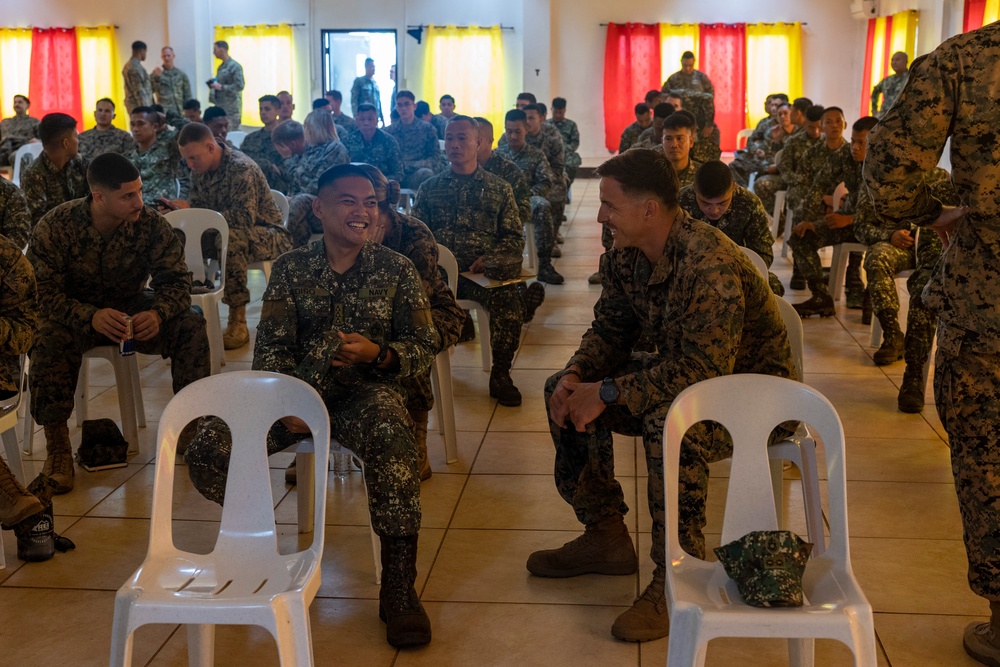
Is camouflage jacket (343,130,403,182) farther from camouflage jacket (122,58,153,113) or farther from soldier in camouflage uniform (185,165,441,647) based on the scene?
camouflage jacket (122,58,153,113)

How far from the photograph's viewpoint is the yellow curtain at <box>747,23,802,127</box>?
15.2 m

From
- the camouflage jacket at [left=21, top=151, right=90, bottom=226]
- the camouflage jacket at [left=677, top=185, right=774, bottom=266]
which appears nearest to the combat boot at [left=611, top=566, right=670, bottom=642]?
the camouflage jacket at [left=677, top=185, right=774, bottom=266]

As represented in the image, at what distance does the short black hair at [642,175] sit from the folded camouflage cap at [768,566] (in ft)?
3.17

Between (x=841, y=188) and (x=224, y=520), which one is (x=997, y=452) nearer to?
(x=224, y=520)

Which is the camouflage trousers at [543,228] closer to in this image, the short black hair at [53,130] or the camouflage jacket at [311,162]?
the camouflage jacket at [311,162]

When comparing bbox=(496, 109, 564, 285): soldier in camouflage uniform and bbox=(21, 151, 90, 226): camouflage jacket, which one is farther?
bbox=(496, 109, 564, 285): soldier in camouflage uniform

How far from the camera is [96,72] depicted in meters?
16.1

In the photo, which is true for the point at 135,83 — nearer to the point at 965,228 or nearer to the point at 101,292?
the point at 101,292

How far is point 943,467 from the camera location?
376cm

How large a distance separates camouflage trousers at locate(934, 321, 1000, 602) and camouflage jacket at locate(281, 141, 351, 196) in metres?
5.11

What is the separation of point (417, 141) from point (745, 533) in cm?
800

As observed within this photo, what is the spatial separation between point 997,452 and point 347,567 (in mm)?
1744

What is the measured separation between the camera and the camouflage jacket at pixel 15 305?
305 centimetres

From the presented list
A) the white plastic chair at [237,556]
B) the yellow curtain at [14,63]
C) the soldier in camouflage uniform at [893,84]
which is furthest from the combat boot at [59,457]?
the yellow curtain at [14,63]
